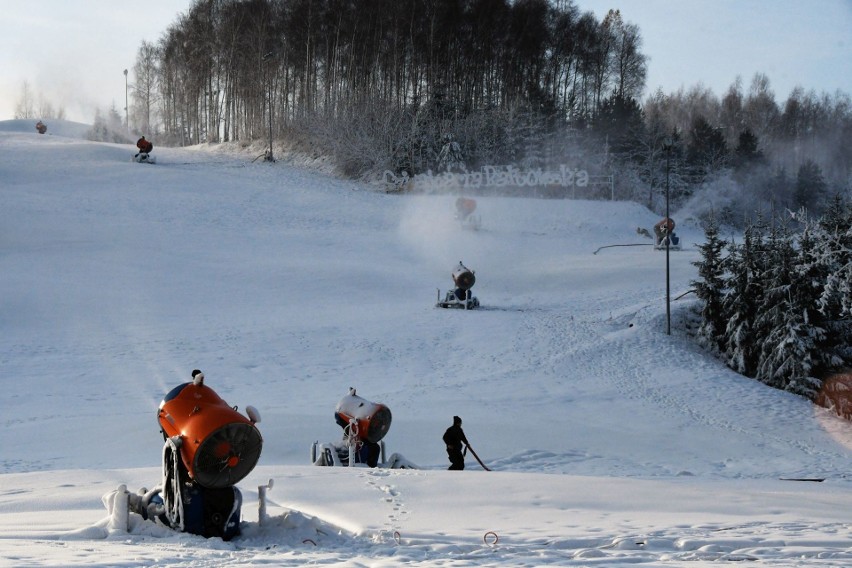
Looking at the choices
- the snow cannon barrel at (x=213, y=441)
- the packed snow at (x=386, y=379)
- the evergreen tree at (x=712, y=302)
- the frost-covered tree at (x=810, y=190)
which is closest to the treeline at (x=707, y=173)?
the frost-covered tree at (x=810, y=190)

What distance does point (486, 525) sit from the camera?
26.5ft

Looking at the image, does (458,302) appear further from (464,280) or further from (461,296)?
(464,280)

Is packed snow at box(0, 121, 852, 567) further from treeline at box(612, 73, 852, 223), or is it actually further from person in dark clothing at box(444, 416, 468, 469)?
treeline at box(612, 73, 852, 223)

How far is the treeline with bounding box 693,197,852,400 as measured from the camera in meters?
25.1

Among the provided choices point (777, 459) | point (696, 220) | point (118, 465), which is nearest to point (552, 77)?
point (696, 220)

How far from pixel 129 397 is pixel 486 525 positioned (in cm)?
1469

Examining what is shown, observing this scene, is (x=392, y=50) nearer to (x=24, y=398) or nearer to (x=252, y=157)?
(x=252, y=157)

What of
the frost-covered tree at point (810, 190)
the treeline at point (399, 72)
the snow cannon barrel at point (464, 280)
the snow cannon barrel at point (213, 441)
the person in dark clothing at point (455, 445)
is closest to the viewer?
the snow cannon barrel at point (213, 441)

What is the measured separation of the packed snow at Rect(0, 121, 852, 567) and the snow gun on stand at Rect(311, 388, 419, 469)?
798 millimetres

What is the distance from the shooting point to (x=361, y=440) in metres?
13.5

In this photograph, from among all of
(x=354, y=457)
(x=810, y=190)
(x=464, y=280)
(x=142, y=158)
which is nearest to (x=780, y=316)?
(x=464, y=280)

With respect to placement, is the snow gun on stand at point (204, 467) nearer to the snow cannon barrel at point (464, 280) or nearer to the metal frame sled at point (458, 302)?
the metal frame sled at point (458, 302)

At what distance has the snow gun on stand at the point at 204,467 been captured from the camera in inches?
313

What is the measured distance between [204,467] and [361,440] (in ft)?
18.8
